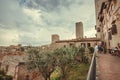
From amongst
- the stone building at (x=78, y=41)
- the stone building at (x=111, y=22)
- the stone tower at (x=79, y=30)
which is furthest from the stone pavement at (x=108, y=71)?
the stone tower at (x=79, y=30)

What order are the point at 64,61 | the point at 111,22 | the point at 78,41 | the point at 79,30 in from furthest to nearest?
the point at 79,30 → the point at 78,41 → the point at 64,61 → the point at 111,22

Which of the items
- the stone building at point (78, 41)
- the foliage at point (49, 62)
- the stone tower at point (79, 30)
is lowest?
the foliage at point (49, 62)

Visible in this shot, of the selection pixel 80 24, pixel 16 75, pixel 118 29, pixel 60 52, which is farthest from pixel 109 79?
pixel 80 24

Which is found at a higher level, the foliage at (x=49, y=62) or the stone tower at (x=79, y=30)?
the stone tower at (x=79, y=30)

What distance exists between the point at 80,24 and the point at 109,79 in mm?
56481

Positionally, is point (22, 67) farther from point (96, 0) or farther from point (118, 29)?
point (96, 0)

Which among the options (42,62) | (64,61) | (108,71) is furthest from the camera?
(64,61)

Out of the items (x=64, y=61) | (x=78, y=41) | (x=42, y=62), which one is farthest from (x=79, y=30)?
(x=42, y=62)

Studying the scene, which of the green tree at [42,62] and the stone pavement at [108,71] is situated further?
the green tree at [42,62]

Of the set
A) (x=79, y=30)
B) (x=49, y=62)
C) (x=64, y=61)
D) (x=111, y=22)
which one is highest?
(x=79, y=30)

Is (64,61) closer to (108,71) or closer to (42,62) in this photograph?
(42,62)

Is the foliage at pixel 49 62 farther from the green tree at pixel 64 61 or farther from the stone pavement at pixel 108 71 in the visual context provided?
the stone pavement at pixel 108 71

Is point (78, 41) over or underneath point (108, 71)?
over

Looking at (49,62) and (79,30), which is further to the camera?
(79,30)
